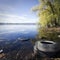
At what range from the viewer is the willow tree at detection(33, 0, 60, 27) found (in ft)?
3.97

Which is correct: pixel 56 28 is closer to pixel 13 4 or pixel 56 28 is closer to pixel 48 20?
pixel 48 20

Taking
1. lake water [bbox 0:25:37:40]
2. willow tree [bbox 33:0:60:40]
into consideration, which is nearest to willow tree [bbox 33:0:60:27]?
willow tree [bbox 33:0:60:40]

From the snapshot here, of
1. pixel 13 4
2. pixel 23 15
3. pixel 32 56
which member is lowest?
pixel 32 56

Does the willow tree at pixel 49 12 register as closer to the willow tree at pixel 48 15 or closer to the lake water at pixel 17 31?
the willow tree at pixel 48 15

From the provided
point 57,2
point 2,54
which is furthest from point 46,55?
point 57,2

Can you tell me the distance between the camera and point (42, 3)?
1224mm

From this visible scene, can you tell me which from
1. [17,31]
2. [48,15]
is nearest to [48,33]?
[48,15]

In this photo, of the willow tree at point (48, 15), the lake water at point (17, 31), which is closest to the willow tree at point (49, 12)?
the willow tree at point (48, 15)

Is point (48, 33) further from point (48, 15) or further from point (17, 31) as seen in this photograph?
point (17, 31)

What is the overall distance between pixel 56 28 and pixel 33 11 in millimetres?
281

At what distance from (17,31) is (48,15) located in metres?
0.35

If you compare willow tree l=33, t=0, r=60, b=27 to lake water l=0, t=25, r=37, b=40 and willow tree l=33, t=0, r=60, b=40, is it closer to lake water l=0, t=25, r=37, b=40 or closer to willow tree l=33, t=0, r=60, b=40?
willow tree l=33, t=0, r=60, b=40

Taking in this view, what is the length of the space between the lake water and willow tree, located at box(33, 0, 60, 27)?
128 mm

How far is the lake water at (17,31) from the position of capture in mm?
1232
